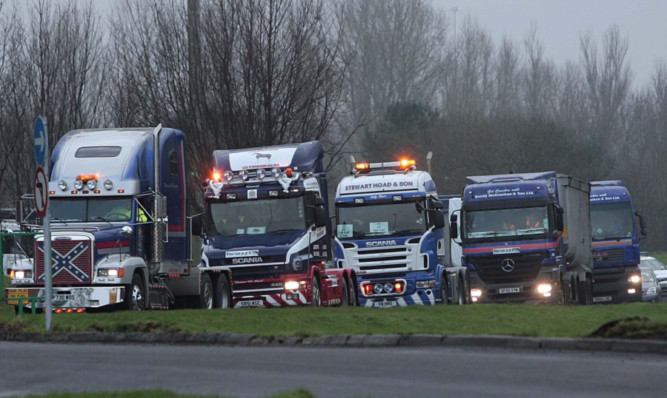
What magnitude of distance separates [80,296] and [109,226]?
153 centimetres

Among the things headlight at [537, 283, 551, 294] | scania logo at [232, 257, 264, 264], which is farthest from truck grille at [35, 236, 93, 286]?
headlight at [537, 283, 551, 294]

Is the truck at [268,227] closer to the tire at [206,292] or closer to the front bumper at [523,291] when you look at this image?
the tire at [206,292]

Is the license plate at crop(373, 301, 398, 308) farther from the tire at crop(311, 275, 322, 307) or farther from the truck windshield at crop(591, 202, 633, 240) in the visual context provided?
the truck windshield at crop(591, 202, 633, 240)

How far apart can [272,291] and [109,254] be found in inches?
138

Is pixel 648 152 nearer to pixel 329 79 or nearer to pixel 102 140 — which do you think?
pixel 329 79

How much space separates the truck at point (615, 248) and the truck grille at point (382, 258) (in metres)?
11.3

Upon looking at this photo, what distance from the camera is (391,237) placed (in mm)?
29594

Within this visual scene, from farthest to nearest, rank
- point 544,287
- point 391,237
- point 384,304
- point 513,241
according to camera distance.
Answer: point 513,241, point 544,287, point 384,304, point 391,237

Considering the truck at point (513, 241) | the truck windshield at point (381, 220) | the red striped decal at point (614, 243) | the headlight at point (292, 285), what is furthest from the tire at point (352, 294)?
the red striped decal at point (614, 243)

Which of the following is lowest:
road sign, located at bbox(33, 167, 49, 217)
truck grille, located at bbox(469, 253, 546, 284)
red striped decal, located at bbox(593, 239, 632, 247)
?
red striped decal, located at bbox(593, 239, 632, 247)

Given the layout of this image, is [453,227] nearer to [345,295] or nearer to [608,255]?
[345,295]

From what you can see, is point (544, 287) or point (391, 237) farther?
point (544, 287)

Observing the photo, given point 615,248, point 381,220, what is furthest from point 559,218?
point 615,248

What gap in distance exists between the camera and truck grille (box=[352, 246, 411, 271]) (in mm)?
29531
